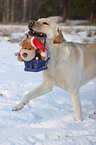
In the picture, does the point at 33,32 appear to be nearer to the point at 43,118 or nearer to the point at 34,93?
the point at 34,93

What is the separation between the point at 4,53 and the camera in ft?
20.8

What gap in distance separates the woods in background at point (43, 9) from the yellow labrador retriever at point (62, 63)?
793 inches

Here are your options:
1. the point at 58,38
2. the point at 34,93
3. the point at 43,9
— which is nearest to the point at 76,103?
the point at 34,93

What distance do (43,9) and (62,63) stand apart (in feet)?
88.2

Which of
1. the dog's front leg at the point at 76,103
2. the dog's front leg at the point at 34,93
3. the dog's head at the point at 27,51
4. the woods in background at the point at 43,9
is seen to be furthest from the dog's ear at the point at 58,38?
the woods in background at the point at 43,9

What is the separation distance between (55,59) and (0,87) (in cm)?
160

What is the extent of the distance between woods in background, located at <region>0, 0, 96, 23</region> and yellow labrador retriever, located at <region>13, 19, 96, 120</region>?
20131 millimetres

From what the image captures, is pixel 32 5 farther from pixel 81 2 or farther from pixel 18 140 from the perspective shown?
pixel 18 140

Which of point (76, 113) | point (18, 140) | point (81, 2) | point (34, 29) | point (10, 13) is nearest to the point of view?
point (18, 140)

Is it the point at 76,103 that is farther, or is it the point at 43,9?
the point at 43,9

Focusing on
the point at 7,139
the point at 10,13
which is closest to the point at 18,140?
the point at 7,139

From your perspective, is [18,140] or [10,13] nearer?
[18,140]

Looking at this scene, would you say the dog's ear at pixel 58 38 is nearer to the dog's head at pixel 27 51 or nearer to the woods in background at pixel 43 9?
the dog's head at pixel 27 51

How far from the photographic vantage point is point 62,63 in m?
2.63
